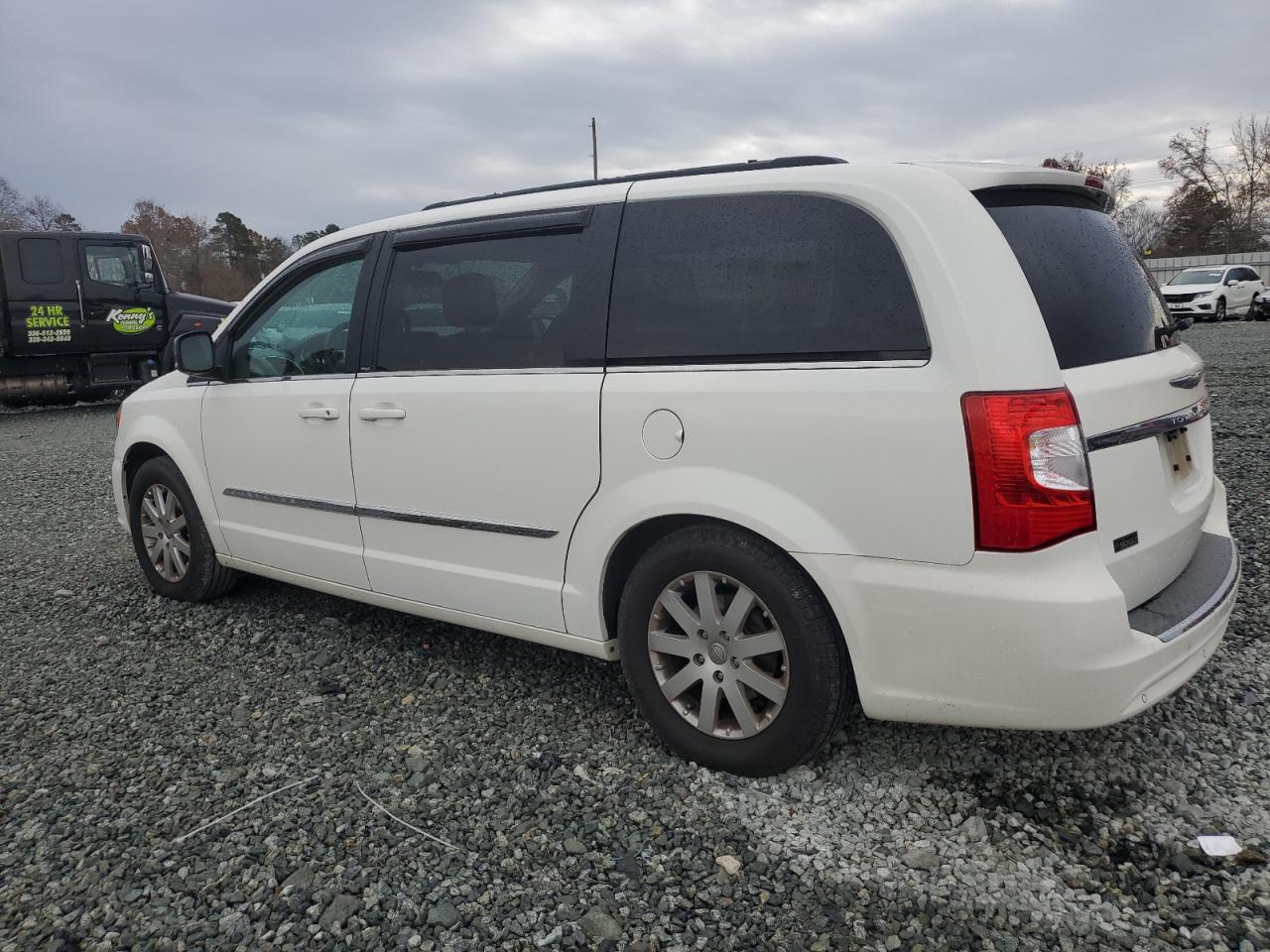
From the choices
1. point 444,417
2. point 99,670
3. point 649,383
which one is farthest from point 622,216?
point 99,670

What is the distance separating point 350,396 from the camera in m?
3.57

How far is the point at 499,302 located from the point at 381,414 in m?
0.63

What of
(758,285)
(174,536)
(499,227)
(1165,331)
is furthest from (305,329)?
(1165,331)

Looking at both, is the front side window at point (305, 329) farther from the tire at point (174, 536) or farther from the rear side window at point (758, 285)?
the rear side window at point (758, 285)

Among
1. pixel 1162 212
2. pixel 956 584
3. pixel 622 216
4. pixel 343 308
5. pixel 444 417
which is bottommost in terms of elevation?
pixel 956 584

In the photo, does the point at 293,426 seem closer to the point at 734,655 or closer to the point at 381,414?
the point at 381,414

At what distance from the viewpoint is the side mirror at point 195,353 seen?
411 cm

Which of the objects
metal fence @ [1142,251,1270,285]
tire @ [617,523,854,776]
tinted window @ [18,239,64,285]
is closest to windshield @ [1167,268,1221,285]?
metal fence @ [1142,251,1270,285]

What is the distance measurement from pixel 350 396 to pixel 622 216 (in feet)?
4.34

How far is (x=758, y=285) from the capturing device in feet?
8.64

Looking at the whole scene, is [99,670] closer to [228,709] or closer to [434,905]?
[228,709]

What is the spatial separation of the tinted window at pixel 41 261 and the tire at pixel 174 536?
10.9 m

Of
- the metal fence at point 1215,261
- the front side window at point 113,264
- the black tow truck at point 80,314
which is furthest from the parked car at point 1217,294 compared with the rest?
the front side window at point 113,264

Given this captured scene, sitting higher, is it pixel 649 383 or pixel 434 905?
pixel 649 383
